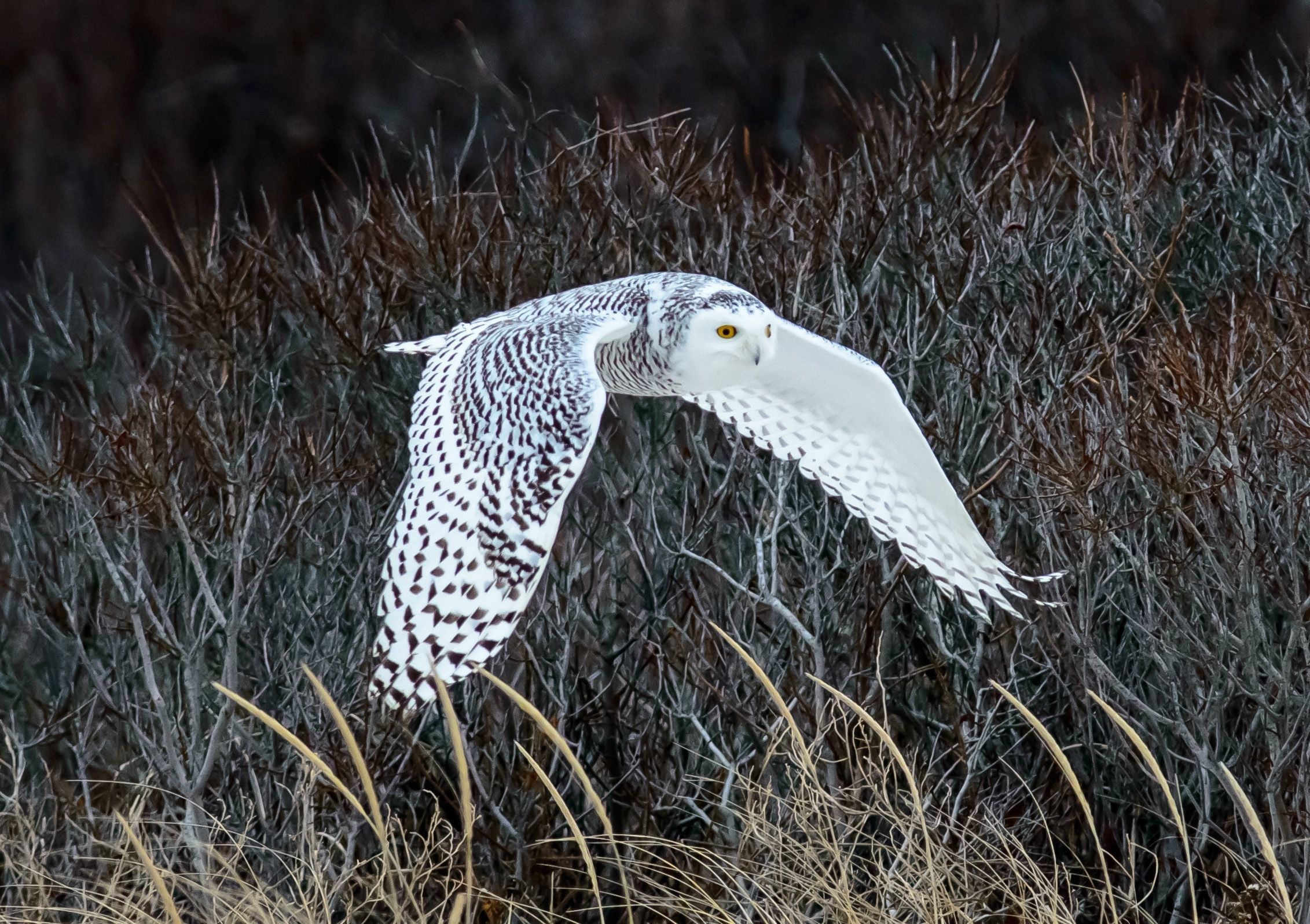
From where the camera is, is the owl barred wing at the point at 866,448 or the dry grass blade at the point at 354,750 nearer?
the dry grass blade at the point at 354,750

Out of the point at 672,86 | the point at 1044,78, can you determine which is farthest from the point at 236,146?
the point at 1044,78

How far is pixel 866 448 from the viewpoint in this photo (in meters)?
4.67

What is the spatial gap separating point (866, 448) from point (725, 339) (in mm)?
783

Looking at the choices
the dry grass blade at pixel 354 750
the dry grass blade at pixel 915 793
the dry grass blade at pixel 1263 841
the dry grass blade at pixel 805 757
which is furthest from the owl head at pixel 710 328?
the dry grass blade at pixel 1263 841

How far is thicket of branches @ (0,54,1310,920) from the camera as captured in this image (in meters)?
5.21

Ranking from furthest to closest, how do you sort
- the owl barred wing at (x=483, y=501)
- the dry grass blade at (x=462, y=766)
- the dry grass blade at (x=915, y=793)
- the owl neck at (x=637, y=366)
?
the owl neck at (x=637, y=366) < the dry grass blade at (x=915, y=793) < the owl barred wing at (x=483, y=501) < the dry grass blade at (x=462, y=766)

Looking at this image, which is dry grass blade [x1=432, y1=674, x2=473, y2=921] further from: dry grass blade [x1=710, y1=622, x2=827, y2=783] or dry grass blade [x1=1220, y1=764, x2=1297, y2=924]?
dry grass blade [x1=1220, y1=764, x2=1297, y2=924]

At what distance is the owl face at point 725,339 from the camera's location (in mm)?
4070

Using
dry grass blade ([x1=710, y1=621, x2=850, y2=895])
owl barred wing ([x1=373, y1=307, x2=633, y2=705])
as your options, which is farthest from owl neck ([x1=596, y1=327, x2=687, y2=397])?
dry grass blade ([x1=710, y1=621, x2=850, y2=895])

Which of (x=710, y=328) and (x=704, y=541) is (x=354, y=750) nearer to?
(x=710, y=328)

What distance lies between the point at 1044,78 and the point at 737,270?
1040 centimetres

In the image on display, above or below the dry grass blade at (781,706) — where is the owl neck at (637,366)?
above

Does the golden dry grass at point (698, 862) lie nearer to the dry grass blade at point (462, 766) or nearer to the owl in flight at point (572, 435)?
the dry grass blade at point (462, 766)

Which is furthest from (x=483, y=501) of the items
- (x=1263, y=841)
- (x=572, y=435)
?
(x=1263, y=841)
